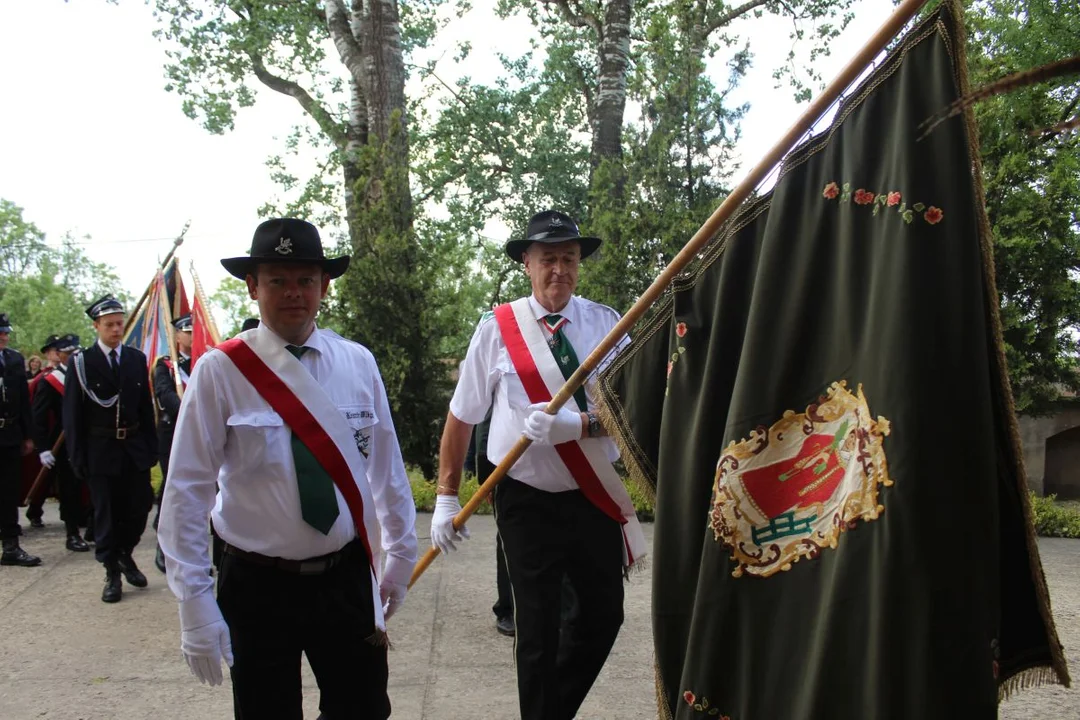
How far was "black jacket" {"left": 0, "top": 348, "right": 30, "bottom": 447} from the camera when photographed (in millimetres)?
7672

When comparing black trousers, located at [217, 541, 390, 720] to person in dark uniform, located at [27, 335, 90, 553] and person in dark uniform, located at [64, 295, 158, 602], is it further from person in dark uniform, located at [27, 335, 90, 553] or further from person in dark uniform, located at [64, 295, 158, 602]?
person in dark uniform, located at [27, 335, 90, 553]

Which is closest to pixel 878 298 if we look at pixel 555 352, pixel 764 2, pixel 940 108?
pixel 940 108

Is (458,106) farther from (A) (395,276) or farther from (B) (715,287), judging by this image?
(B) (715,287)

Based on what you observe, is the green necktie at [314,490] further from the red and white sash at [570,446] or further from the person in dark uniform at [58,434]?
the person in dark uniform at [58,434]

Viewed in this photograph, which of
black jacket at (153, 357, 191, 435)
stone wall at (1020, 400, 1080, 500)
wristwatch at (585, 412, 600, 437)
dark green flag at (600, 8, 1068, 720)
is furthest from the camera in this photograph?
stone wall at (1020, 400, 1080, 500)

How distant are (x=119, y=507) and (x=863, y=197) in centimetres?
609

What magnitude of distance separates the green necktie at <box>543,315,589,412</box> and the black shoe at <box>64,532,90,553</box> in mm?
5959

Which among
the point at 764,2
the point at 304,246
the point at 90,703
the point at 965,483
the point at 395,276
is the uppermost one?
the point at 764,2

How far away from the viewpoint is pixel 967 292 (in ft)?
6.46

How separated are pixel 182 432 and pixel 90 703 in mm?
2551

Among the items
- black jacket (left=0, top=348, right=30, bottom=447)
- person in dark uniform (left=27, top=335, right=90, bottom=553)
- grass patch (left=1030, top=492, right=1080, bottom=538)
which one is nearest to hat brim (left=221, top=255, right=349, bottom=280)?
→ black jacket (left=0, top=348, right=30, bottom=447)

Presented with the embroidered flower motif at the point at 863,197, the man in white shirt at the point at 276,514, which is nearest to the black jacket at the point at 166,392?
the man in white shirt at the point at 276,514

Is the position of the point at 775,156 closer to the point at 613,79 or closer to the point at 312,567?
the point at 312,567

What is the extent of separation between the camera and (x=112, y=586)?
6453mm
